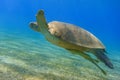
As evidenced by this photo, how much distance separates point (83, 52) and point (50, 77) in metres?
2.77

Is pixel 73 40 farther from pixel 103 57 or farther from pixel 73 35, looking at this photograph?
pixel 103 57

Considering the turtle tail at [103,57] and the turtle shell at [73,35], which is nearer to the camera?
the turtle tail at [103,57]

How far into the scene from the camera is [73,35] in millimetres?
4766

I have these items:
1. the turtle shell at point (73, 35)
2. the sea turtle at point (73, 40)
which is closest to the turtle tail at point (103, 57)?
the sea turtle at point (73, 40)

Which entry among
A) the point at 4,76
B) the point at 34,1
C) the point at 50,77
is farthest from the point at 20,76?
the point at 34,1

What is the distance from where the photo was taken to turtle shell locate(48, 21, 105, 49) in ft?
15.1

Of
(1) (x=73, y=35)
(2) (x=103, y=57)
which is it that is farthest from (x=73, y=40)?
(2) (x=103, y=57)

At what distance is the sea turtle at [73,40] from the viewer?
451cm

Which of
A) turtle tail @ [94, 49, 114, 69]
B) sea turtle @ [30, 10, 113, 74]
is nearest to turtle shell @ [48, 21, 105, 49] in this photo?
sea turtle @ [30, 10, 113, 74]

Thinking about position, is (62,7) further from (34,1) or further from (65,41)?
(65,41)

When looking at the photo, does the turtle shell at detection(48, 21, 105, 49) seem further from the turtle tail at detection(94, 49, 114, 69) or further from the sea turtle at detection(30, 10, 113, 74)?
the turtle tail at detection(94, 49, 114, 69)

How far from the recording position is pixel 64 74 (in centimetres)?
791

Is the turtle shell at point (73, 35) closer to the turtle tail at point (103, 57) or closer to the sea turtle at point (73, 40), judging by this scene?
the sea turtle at point (73, 40)

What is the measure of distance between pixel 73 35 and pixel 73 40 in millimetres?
140
